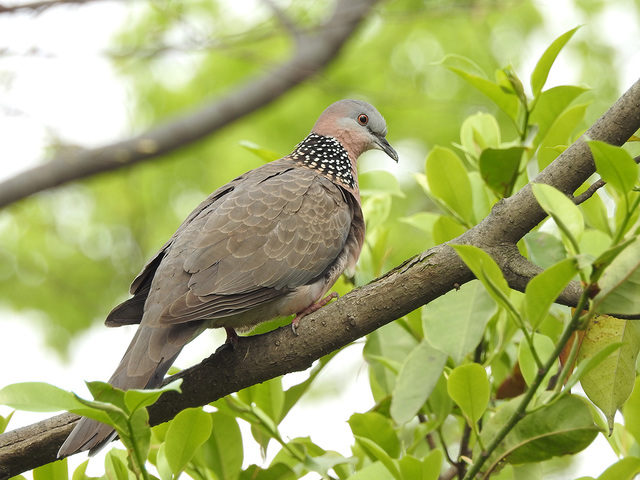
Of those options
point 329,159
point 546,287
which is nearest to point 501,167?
point 546,287

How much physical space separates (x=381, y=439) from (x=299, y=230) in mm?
1319

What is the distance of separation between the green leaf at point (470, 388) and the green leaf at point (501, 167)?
0.80 meters

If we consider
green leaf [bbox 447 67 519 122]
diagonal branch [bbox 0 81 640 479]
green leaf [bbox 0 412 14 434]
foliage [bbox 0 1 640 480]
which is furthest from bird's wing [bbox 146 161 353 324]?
green leaf [bbox 447 67 519 122]

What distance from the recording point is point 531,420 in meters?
1.90

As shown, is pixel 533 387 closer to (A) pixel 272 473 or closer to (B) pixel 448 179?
(A) pixel 272 473

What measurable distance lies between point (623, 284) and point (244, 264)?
192 centimetres

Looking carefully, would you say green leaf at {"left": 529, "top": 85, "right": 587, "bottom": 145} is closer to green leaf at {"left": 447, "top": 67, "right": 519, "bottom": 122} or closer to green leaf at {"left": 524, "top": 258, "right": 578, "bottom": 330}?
green leaf at {"left": 447, "top": 67, "right": 519, "bottom": 122}

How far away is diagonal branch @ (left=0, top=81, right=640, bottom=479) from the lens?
87.0 inches

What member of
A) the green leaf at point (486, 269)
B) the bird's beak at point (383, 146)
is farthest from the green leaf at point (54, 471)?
the bird's beak at point (383, 146)

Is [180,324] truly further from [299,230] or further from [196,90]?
[196,90]

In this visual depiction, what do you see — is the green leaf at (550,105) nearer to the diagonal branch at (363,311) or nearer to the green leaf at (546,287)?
the diagonal branch at (363,311)

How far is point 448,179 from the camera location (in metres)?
2.70

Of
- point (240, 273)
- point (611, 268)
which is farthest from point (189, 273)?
point (611, 268)

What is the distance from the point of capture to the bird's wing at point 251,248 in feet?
10.2
